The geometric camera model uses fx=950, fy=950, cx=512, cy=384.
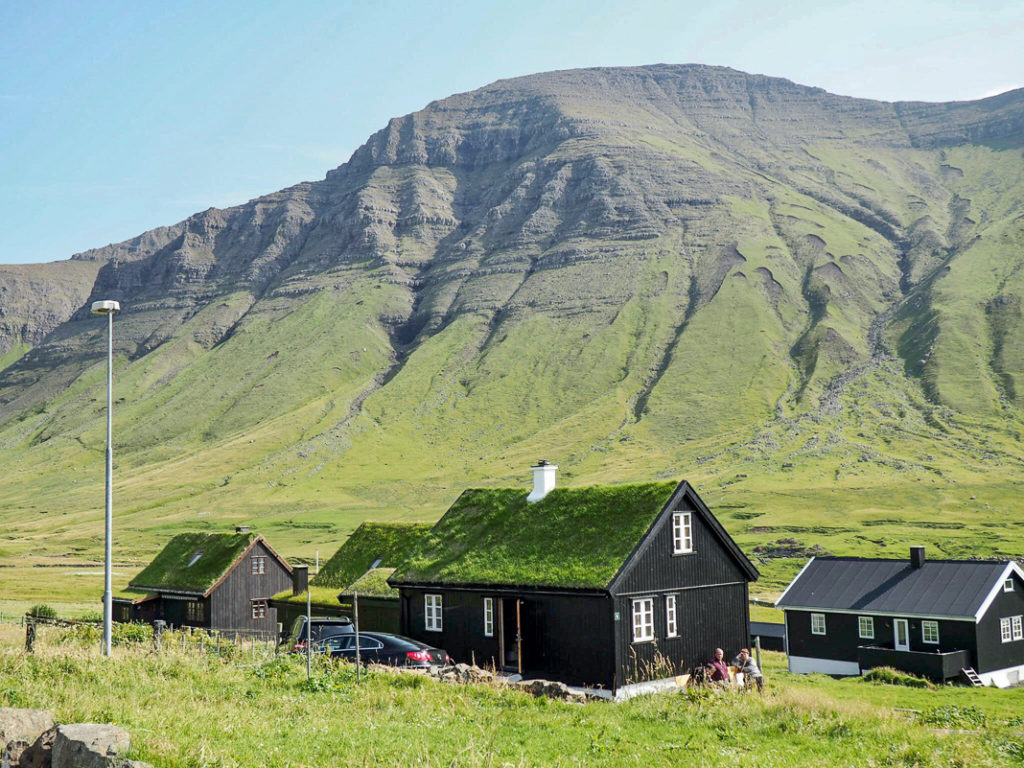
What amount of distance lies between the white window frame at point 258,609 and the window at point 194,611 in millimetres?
3024

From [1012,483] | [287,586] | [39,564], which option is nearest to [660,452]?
[1012,483]

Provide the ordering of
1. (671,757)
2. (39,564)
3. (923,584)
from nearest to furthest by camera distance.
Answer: (671,757), (923,584), (39,564)

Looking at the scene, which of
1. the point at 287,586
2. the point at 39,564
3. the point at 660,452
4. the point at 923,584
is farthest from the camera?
the point at 660,452

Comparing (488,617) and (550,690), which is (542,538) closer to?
(488,617)

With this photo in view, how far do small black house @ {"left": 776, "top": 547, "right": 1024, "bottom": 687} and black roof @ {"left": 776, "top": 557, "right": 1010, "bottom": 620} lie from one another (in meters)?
0.05

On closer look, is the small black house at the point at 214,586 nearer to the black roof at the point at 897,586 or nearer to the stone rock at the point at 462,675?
the black roof at the point at 897,586

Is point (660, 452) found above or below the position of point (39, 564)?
above

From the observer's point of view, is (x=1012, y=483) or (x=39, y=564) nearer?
(x=39, y=564)

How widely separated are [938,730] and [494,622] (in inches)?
756

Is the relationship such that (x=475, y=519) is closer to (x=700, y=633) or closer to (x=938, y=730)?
(x=700, y=633)

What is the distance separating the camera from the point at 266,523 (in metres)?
168

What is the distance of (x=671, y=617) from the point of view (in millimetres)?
34406

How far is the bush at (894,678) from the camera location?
44291 millimetres

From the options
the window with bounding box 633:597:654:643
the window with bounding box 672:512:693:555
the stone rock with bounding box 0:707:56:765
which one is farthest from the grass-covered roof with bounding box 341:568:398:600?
the stone rock with bounding box 0:707:56:765
